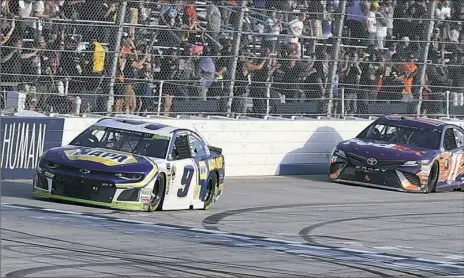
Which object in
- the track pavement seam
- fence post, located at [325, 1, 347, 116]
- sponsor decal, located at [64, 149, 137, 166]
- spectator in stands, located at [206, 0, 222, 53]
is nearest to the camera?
the track pavement seam

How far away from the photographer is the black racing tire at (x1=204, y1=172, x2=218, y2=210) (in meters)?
15.4

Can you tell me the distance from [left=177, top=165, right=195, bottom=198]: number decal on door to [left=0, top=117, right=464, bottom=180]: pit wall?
11.6 ft

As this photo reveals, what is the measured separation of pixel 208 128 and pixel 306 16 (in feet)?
11.0

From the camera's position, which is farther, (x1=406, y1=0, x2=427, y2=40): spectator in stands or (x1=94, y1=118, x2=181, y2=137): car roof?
(x1=406, y1=0, x2=427, y2=40): spectator in stands

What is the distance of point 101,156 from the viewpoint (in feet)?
45.6

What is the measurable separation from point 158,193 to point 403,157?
24.5 feet

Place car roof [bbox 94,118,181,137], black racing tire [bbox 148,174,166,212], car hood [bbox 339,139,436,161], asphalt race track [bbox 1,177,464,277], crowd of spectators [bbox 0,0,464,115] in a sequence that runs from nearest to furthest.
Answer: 1. asphalt race track [bbox 1,177,464,277]
2. black racing tire [bbox 148,174,166,212]
3. car roof [bbox 94,118,181,137]
4. crowd of spectators [bbox 0,0,464,115]
5. car hood [bbox 339,139,436,161]

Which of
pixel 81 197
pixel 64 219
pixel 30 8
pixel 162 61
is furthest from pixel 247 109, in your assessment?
pixel 64 219

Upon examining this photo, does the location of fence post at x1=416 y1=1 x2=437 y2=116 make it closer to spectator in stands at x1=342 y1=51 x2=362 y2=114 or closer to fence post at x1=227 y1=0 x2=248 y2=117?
spectator in stands at x1=342 y1=51 x2=362 y2=114

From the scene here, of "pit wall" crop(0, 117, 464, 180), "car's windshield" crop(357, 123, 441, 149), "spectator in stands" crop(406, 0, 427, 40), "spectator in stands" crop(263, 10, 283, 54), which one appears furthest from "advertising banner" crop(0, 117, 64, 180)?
"spectator in stands" crop(406, 0, 427, 40)

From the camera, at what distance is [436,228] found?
15.1 metres

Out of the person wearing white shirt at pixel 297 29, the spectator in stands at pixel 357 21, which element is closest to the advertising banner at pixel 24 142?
the person wearing white shirt at pixel 297 29

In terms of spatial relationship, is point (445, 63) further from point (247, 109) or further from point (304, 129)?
point (247, 109)

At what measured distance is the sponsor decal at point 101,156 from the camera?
13.7 meters
